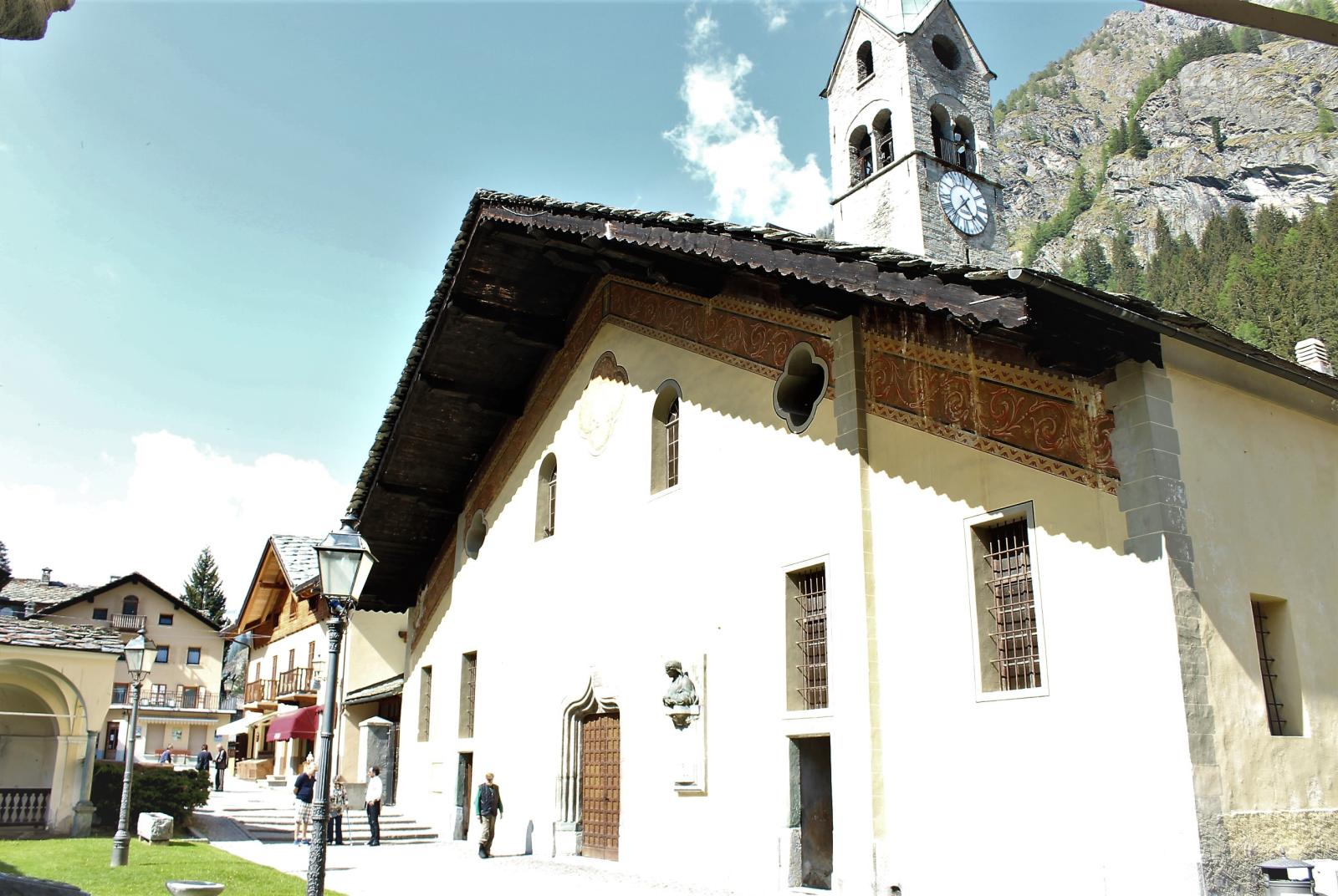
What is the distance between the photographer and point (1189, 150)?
393ft

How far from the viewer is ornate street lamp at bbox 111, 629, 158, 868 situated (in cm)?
1346

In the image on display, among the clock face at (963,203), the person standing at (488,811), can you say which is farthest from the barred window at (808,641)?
the clock face at (963,203)

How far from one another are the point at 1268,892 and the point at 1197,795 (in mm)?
835

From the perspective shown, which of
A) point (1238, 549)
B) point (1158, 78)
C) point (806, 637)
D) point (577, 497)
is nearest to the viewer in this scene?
→ point (1238, 549)

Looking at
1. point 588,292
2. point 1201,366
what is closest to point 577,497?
point 588,292

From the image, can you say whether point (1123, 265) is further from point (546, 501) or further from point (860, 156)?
point (546, 501)

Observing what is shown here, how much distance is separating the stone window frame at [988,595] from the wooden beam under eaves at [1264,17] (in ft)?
19.4

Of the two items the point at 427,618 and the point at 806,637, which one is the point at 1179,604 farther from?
the point at 427,618

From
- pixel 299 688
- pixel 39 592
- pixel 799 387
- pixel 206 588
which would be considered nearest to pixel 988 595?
pixel 799 387

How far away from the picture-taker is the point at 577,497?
1541cm

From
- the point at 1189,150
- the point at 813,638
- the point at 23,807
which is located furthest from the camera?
the point at 1189,150

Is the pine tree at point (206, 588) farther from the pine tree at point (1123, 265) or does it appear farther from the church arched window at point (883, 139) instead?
the pine tree at point (1123, 265)

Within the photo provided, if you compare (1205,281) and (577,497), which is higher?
(1205,281)

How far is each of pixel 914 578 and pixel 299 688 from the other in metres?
28.3
